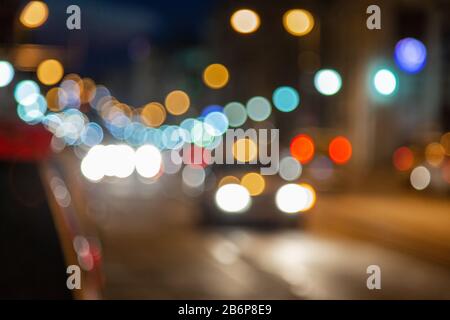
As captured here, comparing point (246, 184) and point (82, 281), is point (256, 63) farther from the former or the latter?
point (82, 281)

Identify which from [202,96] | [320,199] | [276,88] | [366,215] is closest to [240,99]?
[276,88]

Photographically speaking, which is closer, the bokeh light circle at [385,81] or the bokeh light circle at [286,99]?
the bokeh light circle at [385,81]

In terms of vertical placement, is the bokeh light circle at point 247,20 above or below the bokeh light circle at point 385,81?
above

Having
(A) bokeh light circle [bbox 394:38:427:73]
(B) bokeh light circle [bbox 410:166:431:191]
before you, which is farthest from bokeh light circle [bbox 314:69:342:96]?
(B) bokeh light circle [bbox 410:166:431:191]

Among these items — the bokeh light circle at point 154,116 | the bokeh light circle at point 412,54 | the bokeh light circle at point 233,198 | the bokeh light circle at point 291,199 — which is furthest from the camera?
the bokeh light circle at point 154,116

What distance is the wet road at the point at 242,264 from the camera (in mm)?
11523

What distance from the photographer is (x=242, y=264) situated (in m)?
14.4

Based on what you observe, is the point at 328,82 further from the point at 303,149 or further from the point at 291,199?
the point at 291,199

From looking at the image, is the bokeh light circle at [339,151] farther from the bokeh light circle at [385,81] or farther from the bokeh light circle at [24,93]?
the bokeh light circle at [24,93]

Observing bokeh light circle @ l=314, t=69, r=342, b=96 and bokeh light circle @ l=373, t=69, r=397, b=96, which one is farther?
bokeh light circle @ l=314, t=69, r=342, b=96

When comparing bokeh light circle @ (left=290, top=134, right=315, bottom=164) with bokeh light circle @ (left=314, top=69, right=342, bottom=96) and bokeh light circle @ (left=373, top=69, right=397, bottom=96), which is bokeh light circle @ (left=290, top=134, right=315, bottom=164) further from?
bokeh light circle @ (left=314, top=69, right=342, bottom=96)

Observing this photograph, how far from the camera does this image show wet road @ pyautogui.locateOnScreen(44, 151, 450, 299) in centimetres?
1152

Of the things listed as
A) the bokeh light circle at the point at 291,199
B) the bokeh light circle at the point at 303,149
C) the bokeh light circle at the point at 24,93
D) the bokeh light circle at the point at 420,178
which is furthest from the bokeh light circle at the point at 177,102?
the bokeh light circle at the point at 24,93

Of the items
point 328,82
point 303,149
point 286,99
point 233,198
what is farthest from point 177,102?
point 233,198
